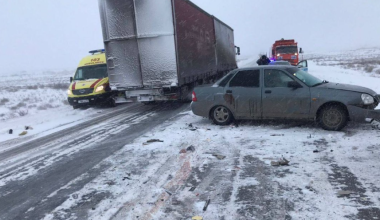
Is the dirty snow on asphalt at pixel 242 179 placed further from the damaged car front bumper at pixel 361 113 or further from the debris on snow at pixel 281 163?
the damaged car front bumper at pixel 361 113

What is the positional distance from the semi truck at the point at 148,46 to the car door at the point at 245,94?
3210 mm

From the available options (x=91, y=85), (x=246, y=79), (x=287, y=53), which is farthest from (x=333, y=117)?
(x=287, y=53)

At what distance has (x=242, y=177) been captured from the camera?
4.41m

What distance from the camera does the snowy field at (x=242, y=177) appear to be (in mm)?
3480

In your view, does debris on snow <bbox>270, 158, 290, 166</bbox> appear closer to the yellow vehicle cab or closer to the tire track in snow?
the tire track in snow

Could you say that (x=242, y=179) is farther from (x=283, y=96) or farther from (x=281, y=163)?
(x=283, y=96)

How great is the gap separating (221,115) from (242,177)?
3.47 meters

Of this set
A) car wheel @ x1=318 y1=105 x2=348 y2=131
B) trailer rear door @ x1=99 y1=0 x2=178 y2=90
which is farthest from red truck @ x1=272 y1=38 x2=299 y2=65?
car wheel @ x1=318 y1=105 x2=348 y2=131

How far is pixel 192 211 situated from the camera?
3498 mm

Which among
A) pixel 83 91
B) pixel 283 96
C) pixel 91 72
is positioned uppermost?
pixel 91 72

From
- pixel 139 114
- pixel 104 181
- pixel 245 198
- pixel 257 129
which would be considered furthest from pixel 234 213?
pixel 139 114

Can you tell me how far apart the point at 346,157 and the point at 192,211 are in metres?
3.04

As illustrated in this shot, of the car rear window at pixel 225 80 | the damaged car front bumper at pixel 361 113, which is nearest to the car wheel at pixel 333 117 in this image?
the damaged car front bumper at pixel 361 113

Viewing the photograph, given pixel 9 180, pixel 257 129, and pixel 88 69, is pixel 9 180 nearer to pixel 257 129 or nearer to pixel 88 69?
pixel 257 129
